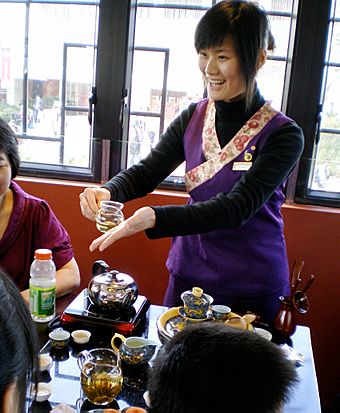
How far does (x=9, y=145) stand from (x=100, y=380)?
0.89 meters

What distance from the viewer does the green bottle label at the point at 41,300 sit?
1359 millimetres

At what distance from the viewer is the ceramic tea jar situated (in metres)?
1.29

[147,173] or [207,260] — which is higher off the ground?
[147,173]

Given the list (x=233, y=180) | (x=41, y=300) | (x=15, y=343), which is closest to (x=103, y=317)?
(x=41, y=300)

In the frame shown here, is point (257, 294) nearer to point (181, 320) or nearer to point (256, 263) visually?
point (256, 263)

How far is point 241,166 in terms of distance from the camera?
1485mm

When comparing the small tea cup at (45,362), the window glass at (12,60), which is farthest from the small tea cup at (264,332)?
the window glass at (12,60)

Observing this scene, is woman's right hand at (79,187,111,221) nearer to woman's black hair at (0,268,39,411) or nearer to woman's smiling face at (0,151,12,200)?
woman's smiling face at (0,151,12,200)

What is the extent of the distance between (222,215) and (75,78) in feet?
5.00

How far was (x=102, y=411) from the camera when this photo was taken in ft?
3.25

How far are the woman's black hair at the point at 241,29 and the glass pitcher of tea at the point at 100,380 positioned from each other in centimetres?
92

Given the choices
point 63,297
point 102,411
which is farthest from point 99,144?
point 102,411

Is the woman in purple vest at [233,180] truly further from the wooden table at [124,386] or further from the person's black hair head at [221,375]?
the person's black hair head at [221,375]

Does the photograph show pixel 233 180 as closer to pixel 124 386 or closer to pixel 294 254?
pixel 124 386
